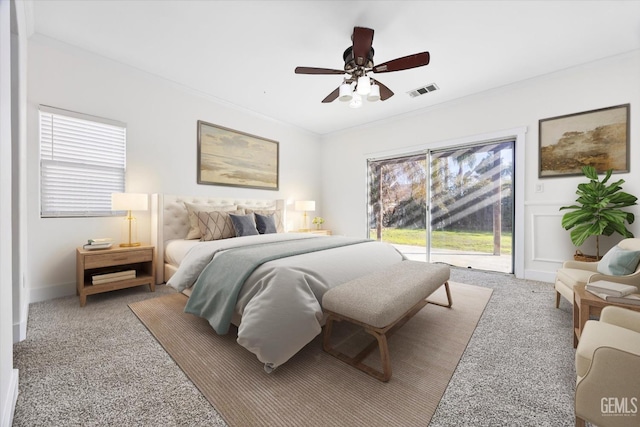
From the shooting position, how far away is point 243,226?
→ 3.27m

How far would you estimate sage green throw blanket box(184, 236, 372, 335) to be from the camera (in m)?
1.78

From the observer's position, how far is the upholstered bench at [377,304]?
144 centimetres

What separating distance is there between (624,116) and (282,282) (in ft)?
14.1

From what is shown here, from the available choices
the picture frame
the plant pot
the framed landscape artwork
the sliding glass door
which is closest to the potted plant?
the plant pot

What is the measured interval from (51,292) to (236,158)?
2818 mm

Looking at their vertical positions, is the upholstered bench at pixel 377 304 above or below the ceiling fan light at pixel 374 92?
below

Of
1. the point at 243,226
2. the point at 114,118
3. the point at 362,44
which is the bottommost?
the point at 243,226

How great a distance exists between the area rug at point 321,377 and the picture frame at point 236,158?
94.8 inches

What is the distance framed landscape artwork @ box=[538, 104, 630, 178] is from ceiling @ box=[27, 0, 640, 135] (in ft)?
2.22

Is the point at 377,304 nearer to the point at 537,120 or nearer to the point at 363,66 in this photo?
the point at 363,66

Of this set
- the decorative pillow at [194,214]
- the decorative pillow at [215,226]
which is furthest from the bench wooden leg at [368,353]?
the decorative pillow at [194,214]

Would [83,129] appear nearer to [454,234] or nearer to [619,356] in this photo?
[619,356]

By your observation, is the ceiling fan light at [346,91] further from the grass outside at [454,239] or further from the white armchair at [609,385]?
the grass outside at [454,239]

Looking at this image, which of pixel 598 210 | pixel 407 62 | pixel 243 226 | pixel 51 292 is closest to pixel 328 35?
pixel 407 62
